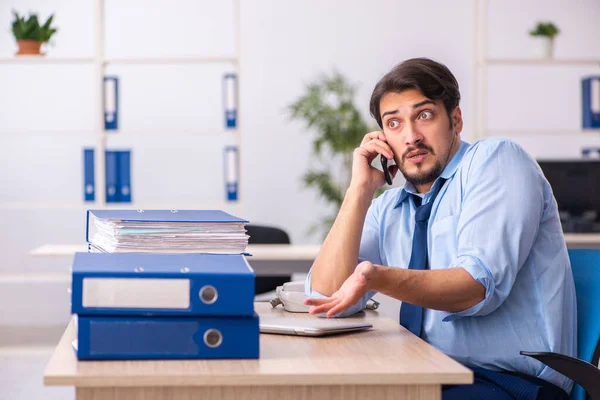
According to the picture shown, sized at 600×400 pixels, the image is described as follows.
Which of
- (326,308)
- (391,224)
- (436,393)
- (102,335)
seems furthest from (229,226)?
(391,224)

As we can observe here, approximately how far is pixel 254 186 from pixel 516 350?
4569mm

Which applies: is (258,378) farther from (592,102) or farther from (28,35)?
(592,102)

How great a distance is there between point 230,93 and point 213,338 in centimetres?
358

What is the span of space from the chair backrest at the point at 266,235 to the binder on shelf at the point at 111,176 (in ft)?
3.02

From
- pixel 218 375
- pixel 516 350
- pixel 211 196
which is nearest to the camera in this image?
pixel 218 375

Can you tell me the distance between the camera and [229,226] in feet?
4.92

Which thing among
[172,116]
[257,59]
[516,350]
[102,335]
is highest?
[257,59]

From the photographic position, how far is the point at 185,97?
613 centimetres

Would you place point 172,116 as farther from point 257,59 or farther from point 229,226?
point 229,226

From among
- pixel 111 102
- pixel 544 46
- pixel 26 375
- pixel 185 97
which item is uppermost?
pixel 544 46

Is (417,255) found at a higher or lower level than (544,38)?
lower

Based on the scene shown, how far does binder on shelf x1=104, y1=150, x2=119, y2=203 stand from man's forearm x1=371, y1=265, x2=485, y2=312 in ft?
11.4

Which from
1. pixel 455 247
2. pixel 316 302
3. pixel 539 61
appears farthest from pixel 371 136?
pixel 539 61

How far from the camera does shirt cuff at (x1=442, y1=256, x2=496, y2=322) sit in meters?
1.61
